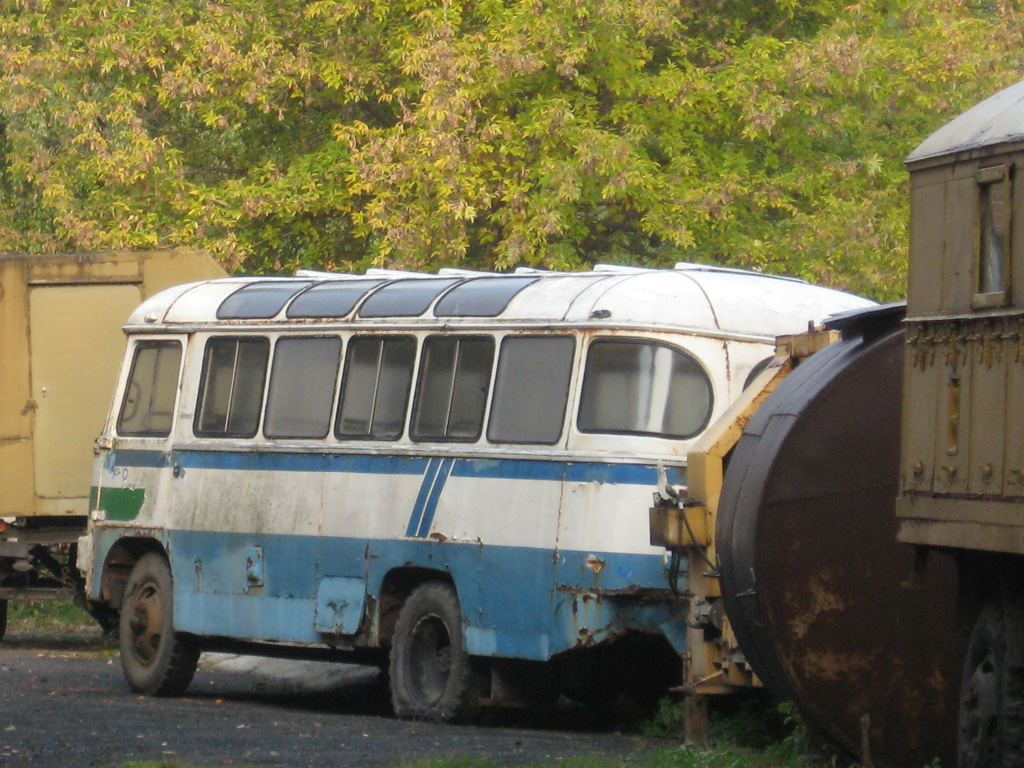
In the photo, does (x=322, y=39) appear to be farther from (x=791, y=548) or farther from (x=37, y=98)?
(x=791, y=548)

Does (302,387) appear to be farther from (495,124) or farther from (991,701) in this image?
(991,701)

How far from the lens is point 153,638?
1535 cm

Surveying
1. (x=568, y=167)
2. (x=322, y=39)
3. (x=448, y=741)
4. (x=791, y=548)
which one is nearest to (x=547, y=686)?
(x=448, y=741)

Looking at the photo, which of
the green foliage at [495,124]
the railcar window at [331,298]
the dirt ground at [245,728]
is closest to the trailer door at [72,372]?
the dirt ground at [245,728]

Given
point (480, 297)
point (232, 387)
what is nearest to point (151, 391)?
point (232, 387)

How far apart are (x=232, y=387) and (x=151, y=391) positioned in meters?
1.00

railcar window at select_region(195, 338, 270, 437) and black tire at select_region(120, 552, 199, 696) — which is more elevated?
railcar window at select_region(195, 338, 270, 437)

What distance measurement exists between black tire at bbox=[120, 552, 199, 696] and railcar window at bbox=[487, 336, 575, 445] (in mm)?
3653

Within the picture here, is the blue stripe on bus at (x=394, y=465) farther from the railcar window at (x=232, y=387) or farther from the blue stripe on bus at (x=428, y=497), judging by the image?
the railcar window at (x=232, y=387)

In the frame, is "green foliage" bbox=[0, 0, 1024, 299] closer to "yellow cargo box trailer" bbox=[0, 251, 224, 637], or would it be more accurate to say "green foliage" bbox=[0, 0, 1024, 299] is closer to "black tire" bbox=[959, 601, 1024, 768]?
"yellow cargo box trailer" bbox=[0, 251, 224, 637]

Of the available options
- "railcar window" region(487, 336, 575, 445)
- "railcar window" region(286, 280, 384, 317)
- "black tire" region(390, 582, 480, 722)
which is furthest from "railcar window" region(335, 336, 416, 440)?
"black tire" region(390, 582, 480, 722)

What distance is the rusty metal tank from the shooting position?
9.66 metres

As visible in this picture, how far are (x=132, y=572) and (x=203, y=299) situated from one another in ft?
7.11

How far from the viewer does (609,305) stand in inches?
482
